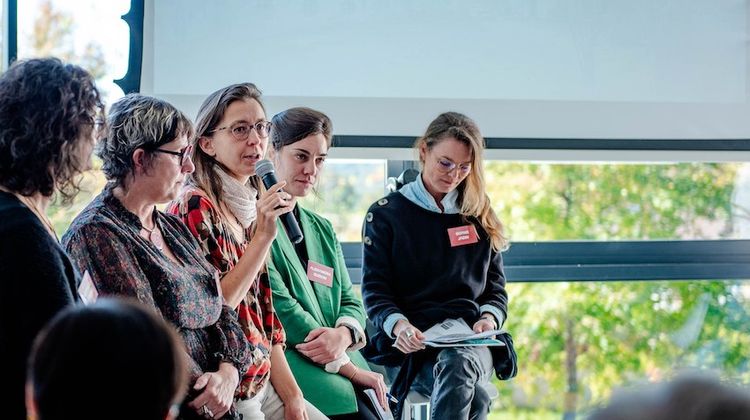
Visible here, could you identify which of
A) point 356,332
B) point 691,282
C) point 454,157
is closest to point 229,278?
point 356,332

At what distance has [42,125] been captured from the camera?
5.06 ft

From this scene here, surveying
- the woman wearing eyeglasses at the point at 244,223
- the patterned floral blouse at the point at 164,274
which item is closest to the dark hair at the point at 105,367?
the patterned floral blouse at the point at 164,274

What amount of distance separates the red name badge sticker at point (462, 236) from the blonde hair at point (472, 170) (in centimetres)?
5

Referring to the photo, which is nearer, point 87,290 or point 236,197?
point 87,290

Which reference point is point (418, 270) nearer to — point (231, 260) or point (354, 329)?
point (354, 329)

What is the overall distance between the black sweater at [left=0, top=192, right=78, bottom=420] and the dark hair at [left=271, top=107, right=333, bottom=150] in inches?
51.7

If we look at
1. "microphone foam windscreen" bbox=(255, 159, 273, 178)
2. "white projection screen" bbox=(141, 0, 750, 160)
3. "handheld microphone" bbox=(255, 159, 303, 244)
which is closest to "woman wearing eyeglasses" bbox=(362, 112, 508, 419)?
"white projection screen" bbox=(141, 0, 750, 160)

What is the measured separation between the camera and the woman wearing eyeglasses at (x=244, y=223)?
7.22 feet

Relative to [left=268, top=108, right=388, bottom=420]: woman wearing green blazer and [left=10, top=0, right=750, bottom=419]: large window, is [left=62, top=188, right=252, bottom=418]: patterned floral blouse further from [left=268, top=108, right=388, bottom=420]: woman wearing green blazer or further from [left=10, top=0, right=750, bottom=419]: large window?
[left=10, top=0, right=750, bottom=419]: large window

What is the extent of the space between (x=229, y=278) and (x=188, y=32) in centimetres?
139

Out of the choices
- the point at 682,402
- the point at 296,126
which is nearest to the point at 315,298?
the point at 296,126

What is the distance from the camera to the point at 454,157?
2.99m

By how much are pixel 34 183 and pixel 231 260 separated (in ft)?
2.66

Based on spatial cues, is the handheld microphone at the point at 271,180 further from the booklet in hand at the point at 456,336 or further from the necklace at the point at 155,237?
the booklet in hand at the point at 456,336
